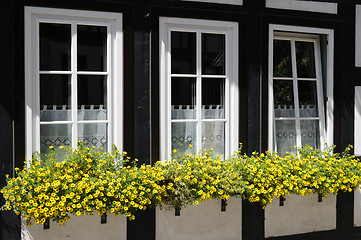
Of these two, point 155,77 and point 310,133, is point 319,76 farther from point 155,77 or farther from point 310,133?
point 155,77

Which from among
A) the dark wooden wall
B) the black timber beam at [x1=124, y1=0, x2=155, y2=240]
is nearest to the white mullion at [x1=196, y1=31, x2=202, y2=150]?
the dark wooden wall

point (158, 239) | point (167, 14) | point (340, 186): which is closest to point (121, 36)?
point (167, 14)

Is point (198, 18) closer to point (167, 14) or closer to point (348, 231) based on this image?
point (167, 14)

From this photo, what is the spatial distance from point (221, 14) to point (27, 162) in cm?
256

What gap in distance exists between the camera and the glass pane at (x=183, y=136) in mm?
4004

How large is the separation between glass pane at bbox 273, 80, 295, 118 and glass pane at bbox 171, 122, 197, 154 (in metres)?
1.11

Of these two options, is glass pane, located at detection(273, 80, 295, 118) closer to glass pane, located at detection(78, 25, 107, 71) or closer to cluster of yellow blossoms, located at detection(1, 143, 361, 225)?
cluster of yellow blossoms, located at detection(1, 143, 361, 225)

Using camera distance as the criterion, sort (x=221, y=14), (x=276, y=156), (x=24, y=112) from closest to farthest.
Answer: (x=24, y=112)
(x=221, y=14)
(x=276, y=156)

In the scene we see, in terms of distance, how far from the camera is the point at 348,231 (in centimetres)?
465

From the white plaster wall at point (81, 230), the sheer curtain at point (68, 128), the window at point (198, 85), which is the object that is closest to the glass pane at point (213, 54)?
the window at point (198, 85)

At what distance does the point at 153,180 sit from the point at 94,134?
A: 2.64ft

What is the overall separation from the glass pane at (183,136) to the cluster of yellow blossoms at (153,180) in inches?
6.4

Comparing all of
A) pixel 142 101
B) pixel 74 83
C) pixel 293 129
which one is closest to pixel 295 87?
pixel 293 129

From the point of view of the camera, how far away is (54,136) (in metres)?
3.63
